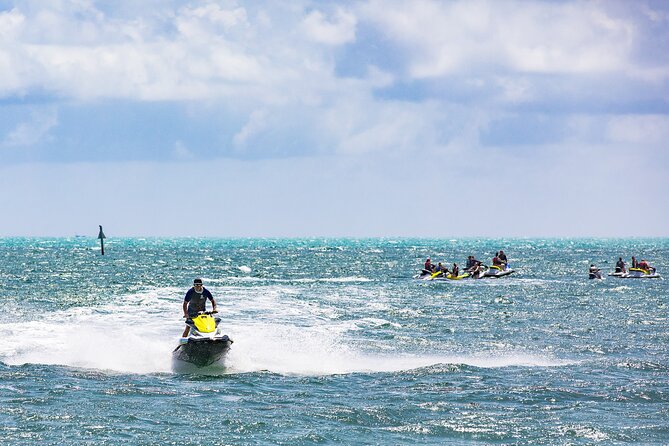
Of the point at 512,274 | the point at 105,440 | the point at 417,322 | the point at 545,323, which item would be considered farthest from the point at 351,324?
the point at 512,274

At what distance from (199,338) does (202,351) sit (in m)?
0.28

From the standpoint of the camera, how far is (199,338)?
2045 cm

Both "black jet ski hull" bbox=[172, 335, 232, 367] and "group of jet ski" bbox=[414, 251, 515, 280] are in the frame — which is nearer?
"black jet ski hull" bbox=[172, 335, 232, 367]

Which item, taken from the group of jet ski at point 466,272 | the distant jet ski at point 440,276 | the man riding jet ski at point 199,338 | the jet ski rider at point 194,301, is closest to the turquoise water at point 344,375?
the man riding jet ski at point 199,338

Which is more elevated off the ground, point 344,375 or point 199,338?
point 199,338

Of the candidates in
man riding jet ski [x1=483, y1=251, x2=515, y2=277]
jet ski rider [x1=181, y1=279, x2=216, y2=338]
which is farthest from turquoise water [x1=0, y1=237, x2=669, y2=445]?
man riding jet ski [x1=483, y1=251, x2=515, y2=277]

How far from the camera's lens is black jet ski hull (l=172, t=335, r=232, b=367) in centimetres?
2044

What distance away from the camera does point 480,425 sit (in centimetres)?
1554

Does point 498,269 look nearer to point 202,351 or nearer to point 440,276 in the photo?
point 440,276

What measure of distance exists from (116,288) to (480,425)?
39.0 meters

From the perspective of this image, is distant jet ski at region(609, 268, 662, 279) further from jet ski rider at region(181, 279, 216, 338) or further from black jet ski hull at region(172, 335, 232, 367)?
black jet ski hull at region(172, 335, 232, 367)

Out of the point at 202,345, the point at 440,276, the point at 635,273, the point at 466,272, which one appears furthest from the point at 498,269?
the point at 202,345

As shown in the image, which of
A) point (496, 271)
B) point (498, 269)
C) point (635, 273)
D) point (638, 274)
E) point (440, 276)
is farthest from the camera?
point (498, 269)

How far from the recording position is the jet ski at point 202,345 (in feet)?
67.1
